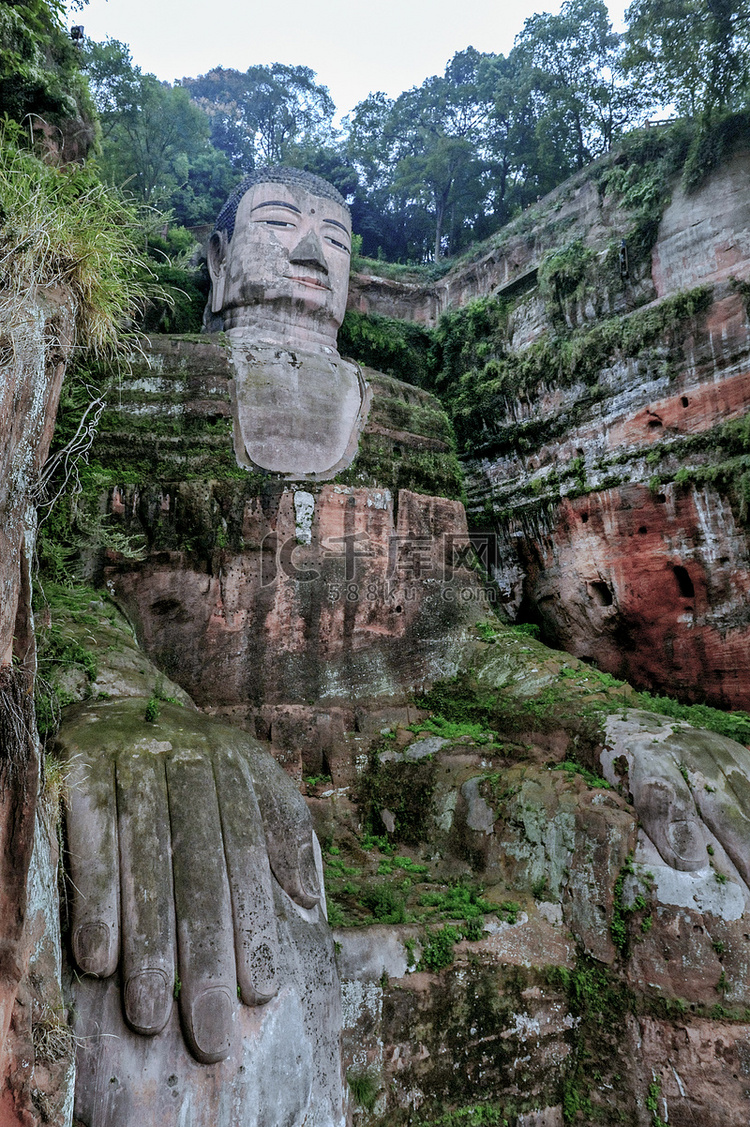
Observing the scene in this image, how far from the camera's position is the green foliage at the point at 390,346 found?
17.2 m

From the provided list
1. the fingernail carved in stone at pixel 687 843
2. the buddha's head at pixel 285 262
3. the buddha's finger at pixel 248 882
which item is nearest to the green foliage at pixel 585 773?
the fingernail carved in stone at pixel 687 843

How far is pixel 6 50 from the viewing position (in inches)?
266

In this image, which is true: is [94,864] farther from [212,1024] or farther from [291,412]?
[291,412]

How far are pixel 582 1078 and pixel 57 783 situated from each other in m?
6.39

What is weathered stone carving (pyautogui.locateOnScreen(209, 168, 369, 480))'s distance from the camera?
1082 centimetres

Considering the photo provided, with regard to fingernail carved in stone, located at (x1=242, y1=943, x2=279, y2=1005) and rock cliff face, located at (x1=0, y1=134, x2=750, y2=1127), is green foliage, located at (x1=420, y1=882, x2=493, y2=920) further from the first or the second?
fingernail carved in stone, located at (x1=242, y1=943, x2=279, y2=1005)

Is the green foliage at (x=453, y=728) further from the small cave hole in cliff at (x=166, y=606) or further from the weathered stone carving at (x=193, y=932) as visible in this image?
the weathered stone carving at (x=193, y=932)

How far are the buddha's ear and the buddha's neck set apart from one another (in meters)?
0.48

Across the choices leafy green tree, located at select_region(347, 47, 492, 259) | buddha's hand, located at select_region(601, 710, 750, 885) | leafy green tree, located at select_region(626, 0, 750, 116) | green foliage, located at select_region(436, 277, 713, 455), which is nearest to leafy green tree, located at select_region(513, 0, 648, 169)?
leafy green tree, located at select_region(347, 47, 492, 259)

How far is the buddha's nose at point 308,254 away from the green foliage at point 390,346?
4.70 metres

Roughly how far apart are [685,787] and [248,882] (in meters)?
5.01

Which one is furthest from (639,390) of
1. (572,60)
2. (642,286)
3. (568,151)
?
(572,60)

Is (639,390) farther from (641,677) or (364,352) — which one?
(364,352)

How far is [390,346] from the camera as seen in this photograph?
56.6 ft
